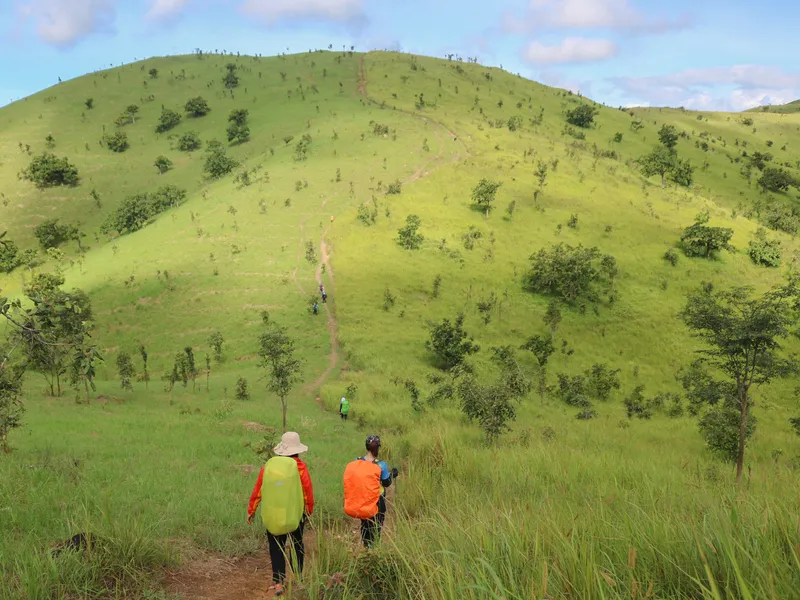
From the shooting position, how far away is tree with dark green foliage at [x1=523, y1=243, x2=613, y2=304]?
4144 centimetres

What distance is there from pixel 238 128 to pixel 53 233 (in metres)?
37.7

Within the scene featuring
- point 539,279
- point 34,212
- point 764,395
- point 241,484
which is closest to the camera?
point 241,484

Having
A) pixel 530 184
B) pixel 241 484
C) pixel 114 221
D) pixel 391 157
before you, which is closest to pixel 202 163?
pixel 114 221

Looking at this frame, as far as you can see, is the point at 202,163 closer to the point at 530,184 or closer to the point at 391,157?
the point at 391,157

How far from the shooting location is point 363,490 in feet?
19.0

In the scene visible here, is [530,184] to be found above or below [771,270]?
above

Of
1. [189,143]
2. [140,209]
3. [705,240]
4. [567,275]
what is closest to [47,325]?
[567,275]

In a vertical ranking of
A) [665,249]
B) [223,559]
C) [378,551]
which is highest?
[665,249]

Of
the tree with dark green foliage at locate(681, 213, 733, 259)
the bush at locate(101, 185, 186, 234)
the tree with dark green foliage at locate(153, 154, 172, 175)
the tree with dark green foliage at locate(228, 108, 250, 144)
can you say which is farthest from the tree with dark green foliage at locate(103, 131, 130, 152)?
the tree with dark green foliage at locate(681, 213, 733, 259)

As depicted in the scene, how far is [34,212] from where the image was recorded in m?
71.2

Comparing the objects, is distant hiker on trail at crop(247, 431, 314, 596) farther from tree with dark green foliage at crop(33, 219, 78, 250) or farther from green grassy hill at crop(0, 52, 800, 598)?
tree with dark green foliage at crop(33, 219, 78, 250)

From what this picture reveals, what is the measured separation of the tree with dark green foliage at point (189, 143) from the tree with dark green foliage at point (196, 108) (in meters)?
15.2

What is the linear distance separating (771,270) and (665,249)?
10540 millimetres

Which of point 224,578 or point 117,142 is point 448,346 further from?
point 117,142
